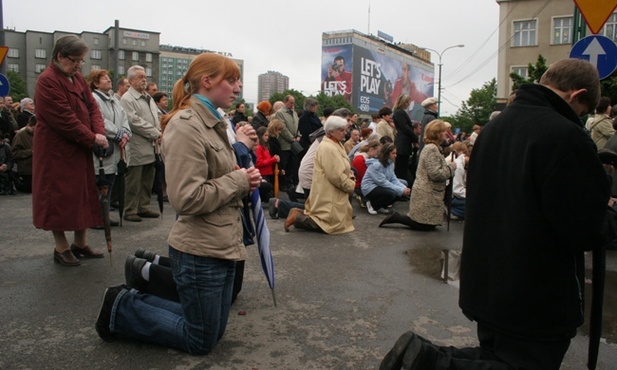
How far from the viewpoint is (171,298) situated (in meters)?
3.97

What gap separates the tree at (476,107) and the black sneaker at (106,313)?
7009cm

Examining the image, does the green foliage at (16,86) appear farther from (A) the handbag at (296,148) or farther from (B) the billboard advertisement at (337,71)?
(A) the handbag at (296,148)

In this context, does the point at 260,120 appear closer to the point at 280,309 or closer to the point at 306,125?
the point at 306,125

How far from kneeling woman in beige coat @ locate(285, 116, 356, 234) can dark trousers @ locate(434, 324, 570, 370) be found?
509cm

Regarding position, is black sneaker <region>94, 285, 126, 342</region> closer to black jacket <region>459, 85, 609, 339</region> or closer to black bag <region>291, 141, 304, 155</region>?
black jacket <region>459, 85, 609, 339</region>

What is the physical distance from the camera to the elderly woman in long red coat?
541cm

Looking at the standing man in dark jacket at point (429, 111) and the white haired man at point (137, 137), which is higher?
the standing man in dark jacket at point (429, 111)

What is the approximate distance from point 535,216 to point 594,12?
6238 millimetres

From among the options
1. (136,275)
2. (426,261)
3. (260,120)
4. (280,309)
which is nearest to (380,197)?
(426,261)

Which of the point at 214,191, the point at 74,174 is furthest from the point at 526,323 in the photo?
the point at 74,174

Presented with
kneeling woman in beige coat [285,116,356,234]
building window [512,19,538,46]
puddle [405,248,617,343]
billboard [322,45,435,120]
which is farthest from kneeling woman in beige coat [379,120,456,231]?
billboard [322,45,435,120]

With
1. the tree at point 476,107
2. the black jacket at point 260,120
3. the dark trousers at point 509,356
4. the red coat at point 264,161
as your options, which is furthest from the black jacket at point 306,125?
the tree at point 476,107

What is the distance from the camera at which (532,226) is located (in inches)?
105

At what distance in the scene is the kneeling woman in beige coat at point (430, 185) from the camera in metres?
8.30
